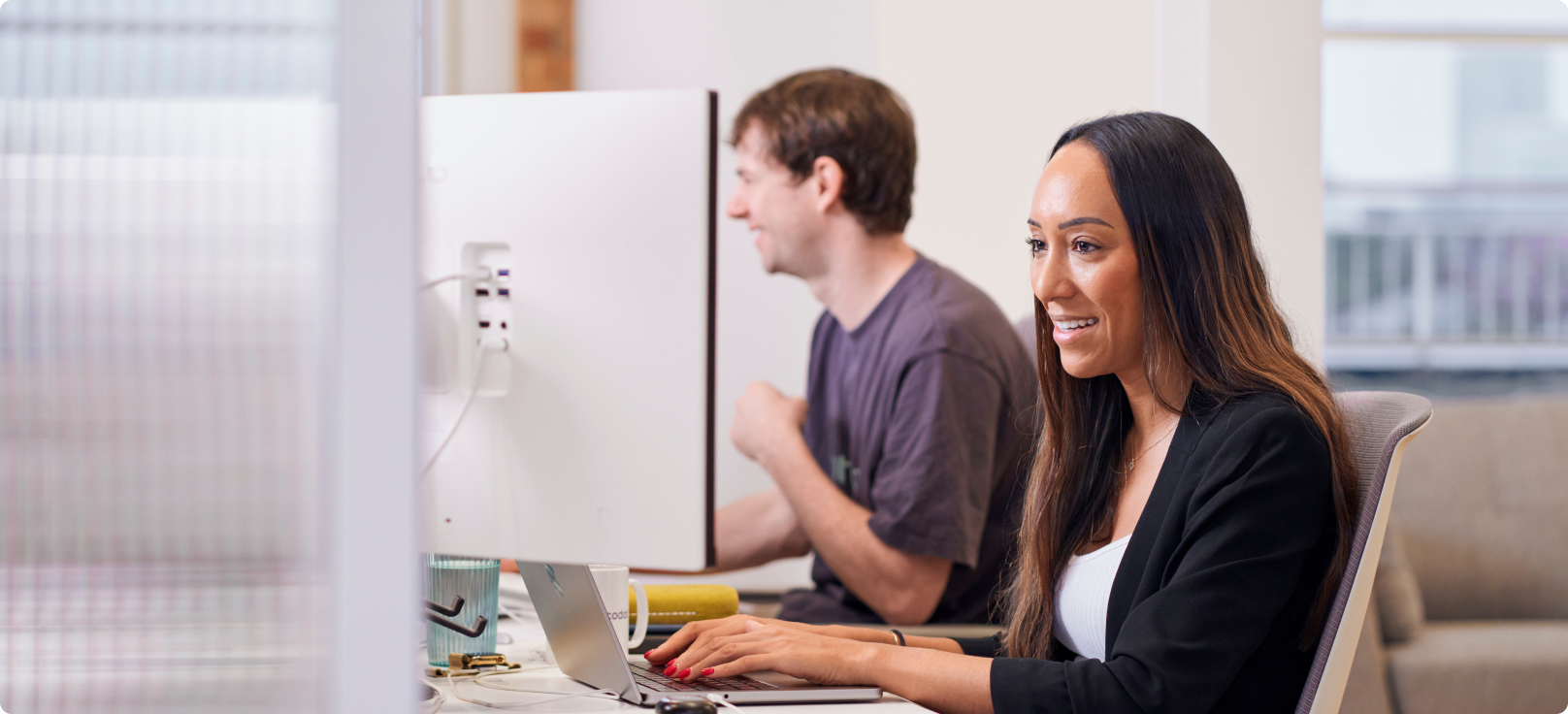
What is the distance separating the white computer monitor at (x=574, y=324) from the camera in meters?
0.85

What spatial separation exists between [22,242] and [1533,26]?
5003mm

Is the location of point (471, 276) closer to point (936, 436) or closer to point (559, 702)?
point (559, 702)

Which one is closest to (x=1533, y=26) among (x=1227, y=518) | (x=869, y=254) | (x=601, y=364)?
(x=869, y=254)

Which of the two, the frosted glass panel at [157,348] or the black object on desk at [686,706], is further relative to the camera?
the black object on desk at [686,706]

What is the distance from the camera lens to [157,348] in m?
0.66

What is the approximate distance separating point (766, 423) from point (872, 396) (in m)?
0.17

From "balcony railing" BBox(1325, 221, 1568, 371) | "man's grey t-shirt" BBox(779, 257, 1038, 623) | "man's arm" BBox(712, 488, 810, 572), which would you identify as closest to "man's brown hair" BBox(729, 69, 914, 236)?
"man's grey t-shirt" BBox(779, 257, 1038, 623)

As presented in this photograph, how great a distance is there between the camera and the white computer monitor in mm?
854

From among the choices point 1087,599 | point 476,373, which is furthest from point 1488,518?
point 476,373

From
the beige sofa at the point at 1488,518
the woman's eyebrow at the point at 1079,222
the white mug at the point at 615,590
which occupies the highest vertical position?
the woman's eyebrow at the point at 1079,222

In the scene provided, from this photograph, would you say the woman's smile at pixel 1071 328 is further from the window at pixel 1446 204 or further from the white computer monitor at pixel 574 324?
the window at pixel 1446 204

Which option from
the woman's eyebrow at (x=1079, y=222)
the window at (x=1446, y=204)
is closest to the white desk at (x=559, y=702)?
the woman's eyebrow at (x=1079, y=222)

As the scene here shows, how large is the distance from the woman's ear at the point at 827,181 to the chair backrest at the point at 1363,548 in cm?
96

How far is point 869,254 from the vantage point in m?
1.75
